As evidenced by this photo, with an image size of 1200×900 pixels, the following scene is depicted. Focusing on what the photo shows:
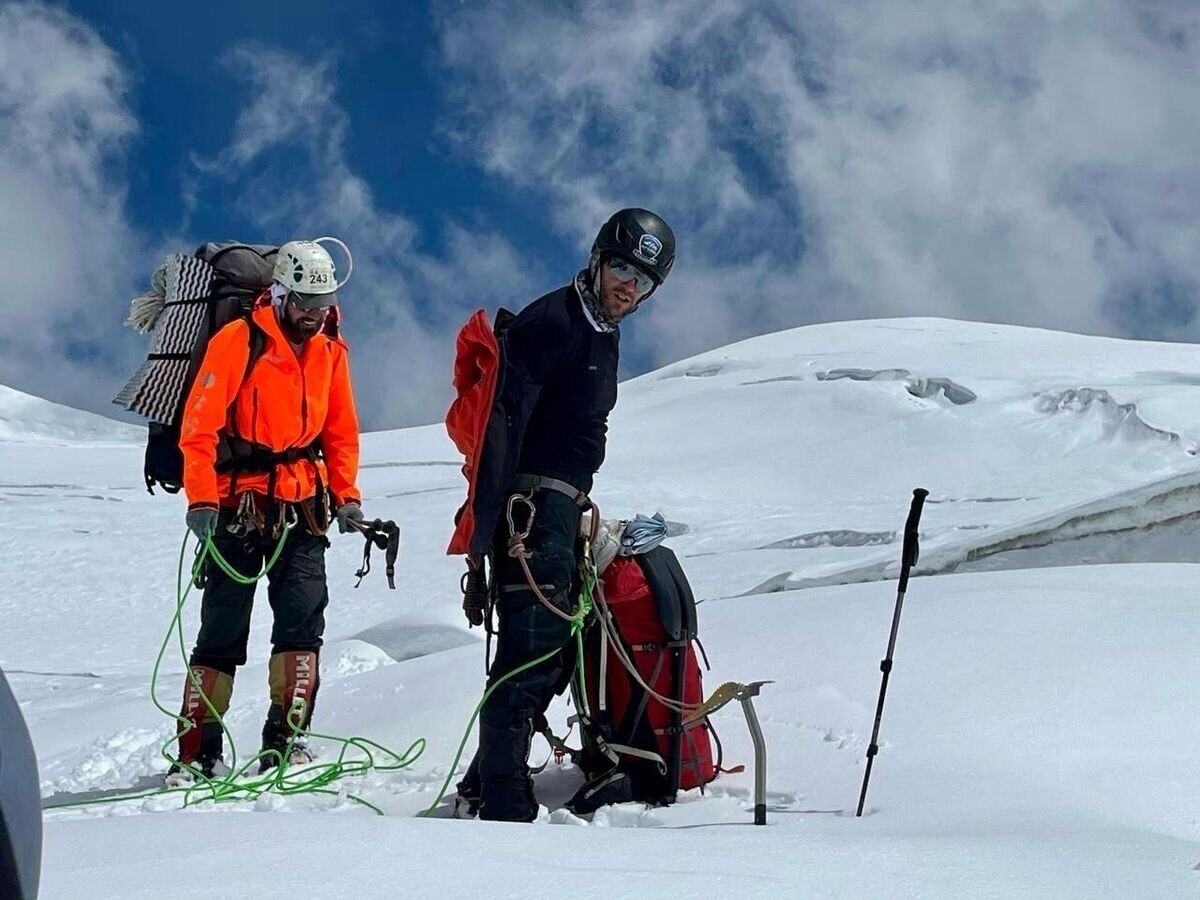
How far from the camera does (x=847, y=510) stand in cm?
1405

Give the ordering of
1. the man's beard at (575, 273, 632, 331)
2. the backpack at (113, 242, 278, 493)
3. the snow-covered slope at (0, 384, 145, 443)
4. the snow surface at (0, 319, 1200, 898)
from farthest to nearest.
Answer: the snow-covered slope at (0, 384, 145, 443) → the backpack at (113, 242, 278, 493) → the man's beard at (575, 273, 632, 331) → the snow surface at (0, 319, 1200, 898)

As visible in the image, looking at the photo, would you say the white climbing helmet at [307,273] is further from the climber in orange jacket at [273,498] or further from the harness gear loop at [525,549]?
the harness gear loop at [525,549]

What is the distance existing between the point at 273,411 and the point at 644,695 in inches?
67.2

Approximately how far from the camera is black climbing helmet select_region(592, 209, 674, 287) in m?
3.28

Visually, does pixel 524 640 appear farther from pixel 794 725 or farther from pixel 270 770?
pixel 270 770

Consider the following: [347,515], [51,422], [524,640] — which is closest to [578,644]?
[524,640]

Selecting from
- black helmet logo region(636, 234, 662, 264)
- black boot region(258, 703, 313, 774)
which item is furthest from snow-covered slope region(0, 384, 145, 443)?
black helmet logo region(636, 234, 662, 264)

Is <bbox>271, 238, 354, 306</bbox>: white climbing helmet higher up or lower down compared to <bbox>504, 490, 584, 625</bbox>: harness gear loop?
higher up

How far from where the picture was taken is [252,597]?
4148 millimetres

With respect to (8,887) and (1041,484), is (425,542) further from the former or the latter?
(8,887)

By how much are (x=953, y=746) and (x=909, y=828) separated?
0.69 m

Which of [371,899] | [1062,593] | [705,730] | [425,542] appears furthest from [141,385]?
[425,542]

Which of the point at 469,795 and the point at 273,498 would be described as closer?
the point at 469,795

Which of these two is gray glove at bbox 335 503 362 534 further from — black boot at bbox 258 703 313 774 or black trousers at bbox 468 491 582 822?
black trousers at bbox 468 491 582 822
